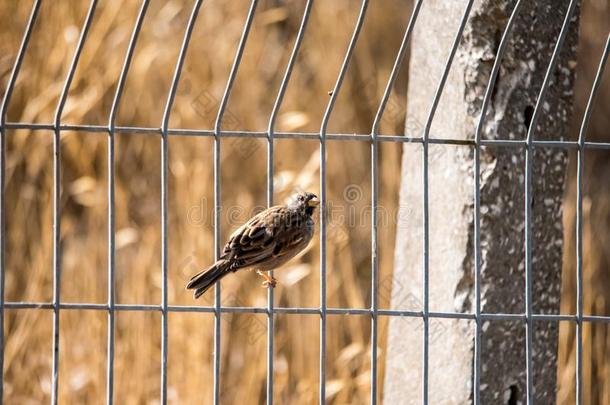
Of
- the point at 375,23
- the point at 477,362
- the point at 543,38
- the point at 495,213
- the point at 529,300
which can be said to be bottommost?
the point at 477,362

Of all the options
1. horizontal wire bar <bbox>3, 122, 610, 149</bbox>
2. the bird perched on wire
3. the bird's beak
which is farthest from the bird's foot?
horizontal wire bar <bbox>3, 122, 610, 149</bbox>

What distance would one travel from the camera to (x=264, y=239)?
3.99 metres

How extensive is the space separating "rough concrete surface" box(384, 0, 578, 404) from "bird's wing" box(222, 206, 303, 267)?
2.00 feet

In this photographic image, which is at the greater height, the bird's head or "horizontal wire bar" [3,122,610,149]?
"horizontal wire bar" [3,122,610,149]

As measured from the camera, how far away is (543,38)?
394 centimetres

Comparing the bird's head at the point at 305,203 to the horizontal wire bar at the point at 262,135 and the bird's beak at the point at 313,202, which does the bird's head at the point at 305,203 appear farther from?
the horizontal wire bar at the point at 262,135

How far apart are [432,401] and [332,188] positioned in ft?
8.19

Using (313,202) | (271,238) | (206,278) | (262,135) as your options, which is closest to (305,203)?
(313,202)

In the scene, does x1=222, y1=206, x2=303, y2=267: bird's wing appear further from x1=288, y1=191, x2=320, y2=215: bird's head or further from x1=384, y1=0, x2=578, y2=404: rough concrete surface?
x1=384, y1=0, x2=578, y2=404: rough concrete surface

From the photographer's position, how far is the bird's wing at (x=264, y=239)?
3.84 meters

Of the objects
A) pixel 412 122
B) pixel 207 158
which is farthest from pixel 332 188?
pixel 412 122

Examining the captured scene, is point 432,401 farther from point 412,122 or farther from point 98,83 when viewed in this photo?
point 98,83

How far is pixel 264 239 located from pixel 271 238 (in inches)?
1.3

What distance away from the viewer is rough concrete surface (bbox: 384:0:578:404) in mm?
3912
